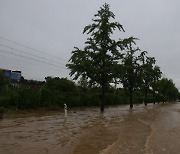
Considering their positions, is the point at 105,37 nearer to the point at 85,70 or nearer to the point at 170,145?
the point at 85,70

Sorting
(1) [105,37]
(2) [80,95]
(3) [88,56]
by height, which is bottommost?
(2) [80,95]

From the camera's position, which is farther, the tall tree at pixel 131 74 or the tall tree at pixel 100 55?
the tall tree at pixel 131 74

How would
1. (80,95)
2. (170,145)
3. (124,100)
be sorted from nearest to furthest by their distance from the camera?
(170,145)
(80,95)
(124,100)

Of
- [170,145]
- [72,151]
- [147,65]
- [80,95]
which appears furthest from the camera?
[147,65]

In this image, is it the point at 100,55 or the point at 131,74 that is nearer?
the point at 100,55

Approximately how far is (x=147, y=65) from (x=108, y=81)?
49.9ft

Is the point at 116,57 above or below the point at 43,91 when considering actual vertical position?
above

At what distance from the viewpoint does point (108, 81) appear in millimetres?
28609

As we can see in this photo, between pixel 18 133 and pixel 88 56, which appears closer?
pixel 18 133

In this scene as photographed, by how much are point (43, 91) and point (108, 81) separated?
20.1ft

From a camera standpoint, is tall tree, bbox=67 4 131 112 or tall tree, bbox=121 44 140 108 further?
tall tree, bbox=121 44 140 108

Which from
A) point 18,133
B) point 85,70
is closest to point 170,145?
point 18,133

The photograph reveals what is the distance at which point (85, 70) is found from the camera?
26.8 m

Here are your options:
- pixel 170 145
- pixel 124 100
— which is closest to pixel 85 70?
pixel 170 145
